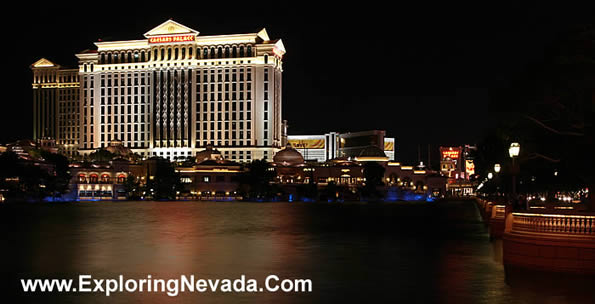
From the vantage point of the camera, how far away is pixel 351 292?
56.5 feet

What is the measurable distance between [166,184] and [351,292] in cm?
11769

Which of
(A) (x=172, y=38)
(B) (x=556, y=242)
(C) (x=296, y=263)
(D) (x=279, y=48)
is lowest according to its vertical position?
(C) (x=296, y=263)

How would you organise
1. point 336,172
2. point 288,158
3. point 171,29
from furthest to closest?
point 171,29 → point 288,158 → point 336,172

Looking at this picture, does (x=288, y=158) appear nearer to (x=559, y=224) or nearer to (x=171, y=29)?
(x=171, y=29)

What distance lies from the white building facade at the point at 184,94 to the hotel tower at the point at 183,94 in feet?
0.79

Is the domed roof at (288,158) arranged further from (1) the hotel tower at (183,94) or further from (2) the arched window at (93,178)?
(2) the arched window at (93,178)

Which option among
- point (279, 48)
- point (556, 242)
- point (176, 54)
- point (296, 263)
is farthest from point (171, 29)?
point (556, 242)

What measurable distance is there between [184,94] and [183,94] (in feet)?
0.96

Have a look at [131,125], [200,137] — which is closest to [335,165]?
[200,137]

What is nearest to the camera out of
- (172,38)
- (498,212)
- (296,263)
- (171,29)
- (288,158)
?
(296,263)

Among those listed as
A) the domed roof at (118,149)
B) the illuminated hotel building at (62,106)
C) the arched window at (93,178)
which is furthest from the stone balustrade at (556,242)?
the illuminated hotel building at (62,106)

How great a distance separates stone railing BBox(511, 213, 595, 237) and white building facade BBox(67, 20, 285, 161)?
150440mm

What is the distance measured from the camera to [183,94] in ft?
575

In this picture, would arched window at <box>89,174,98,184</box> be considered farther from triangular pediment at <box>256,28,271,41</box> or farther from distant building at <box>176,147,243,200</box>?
triangular pediment at <box>256,28,271,41</box>
